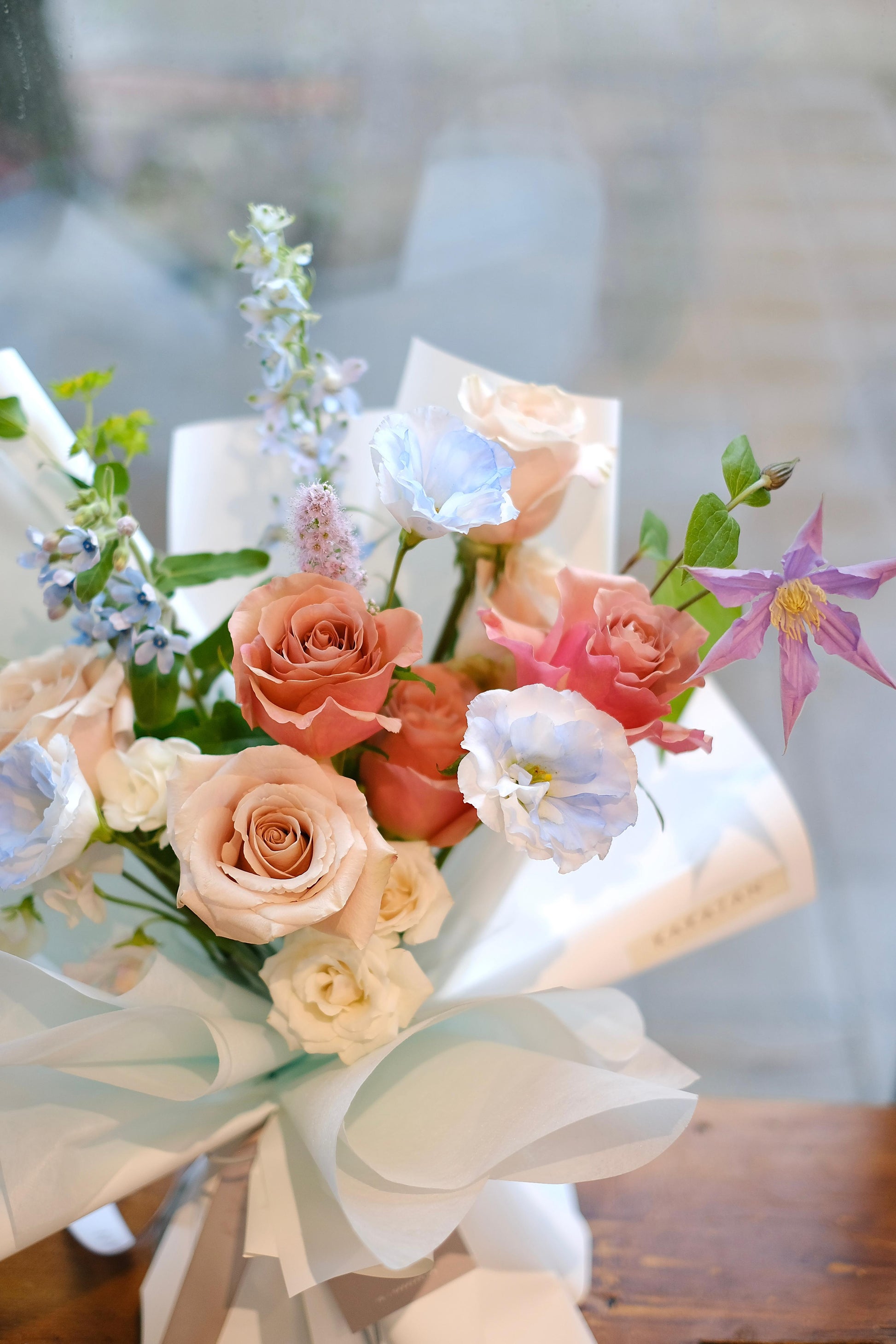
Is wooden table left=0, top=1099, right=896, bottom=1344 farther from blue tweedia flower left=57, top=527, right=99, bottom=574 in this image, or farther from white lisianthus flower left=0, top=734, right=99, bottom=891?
blue tweedia flower left=57, top=527, right=99, bottom=574

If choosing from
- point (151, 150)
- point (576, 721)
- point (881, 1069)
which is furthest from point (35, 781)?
point (881, 1069)

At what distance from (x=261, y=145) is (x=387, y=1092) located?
35.5 inches

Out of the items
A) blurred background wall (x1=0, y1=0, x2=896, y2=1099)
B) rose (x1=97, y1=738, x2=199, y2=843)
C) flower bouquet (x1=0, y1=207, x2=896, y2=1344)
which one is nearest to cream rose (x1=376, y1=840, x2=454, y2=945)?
flower bouquet (x1=0, y1=207, x2=896, y2=1344)

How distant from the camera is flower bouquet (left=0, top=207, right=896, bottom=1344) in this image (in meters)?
0.36

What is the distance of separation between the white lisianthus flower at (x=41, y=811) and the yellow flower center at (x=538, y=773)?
0.18 meters

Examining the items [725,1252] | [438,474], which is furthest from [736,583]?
[725,1252]

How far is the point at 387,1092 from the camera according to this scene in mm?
473

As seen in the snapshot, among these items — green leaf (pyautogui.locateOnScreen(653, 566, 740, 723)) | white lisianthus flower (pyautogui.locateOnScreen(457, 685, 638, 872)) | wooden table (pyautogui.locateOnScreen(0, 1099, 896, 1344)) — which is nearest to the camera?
white lisianthus flower (pyautogui.locateOnScreen(457, 685, 638, 872))

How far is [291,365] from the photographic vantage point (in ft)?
1.61

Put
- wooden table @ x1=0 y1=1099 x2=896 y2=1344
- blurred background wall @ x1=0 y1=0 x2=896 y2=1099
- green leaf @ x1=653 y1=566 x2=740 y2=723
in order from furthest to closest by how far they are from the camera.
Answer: blurred background wall @ x1=0 y1=0 x2=896 y2=1099, wooden table @ x1=0 y1=1099 x2=896 y2=1344, green leaf @ x1=653 y1=566 x2=740 y2=723

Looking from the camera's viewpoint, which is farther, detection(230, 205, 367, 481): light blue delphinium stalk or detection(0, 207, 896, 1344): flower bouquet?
detection(230, 205, 367, 481): light blue delphinium stalk

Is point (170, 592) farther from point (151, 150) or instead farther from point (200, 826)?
point (151, 150)

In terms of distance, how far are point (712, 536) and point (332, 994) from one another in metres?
0.26

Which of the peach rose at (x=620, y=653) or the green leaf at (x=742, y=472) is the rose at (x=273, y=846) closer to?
the peach rose at (x=620, y=653)
